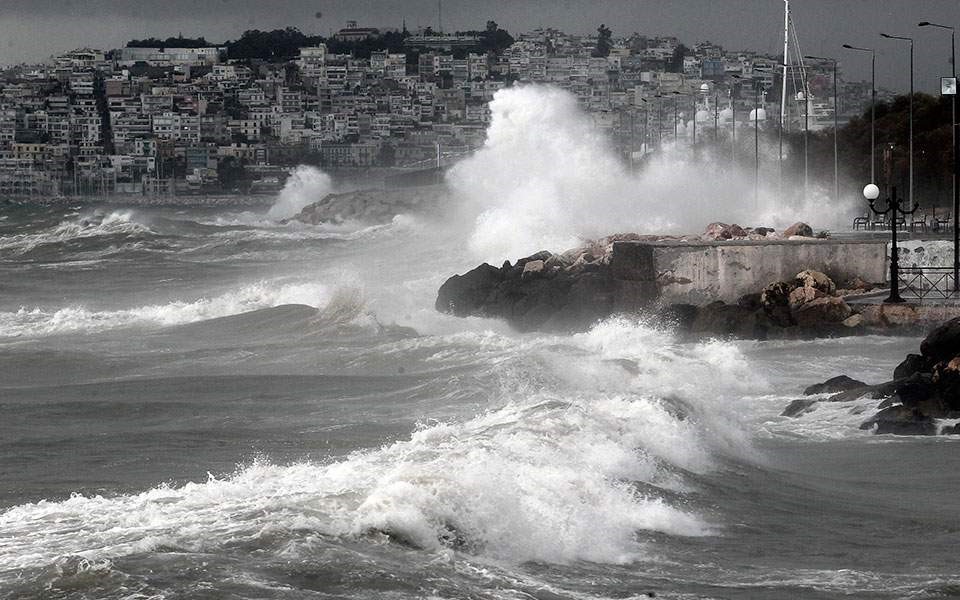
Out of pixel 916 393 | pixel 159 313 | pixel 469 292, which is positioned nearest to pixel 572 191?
pixel 159 313

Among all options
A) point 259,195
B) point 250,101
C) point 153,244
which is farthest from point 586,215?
point 250,101

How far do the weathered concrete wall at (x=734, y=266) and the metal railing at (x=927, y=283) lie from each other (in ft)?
2.61

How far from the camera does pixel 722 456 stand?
1427 cm

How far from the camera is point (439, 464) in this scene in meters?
11.5

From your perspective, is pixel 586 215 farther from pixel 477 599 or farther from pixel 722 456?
pixel 477 599

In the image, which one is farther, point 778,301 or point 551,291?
point 551,291

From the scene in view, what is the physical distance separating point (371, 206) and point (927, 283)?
60.2 m

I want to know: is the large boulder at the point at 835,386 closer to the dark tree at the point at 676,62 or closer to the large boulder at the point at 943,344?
the large boulder at the point at 943,344

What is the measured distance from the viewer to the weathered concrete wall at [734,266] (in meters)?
24.8

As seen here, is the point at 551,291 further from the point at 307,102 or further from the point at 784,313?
the point at 307,102

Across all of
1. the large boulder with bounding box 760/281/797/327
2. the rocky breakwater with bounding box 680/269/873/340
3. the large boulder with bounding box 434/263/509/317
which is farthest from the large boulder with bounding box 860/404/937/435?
the large boulder with bounding box 434/263/509/317

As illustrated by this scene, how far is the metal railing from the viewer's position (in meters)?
22.8

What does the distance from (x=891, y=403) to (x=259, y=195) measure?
4529 inches

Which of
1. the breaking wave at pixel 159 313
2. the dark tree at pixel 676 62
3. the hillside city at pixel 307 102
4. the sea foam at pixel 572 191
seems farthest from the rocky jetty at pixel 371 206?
the dark tree at pixel 676 62
